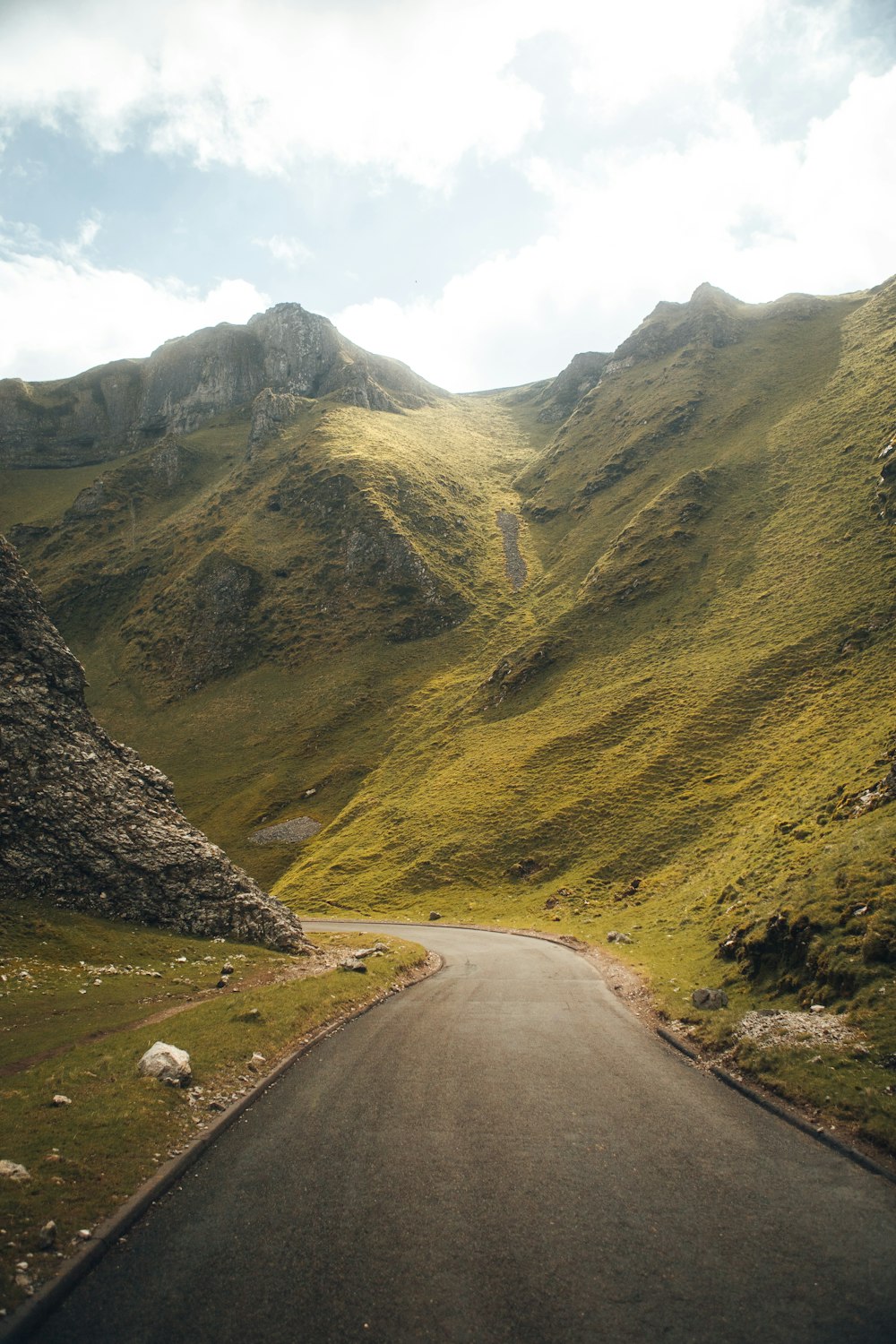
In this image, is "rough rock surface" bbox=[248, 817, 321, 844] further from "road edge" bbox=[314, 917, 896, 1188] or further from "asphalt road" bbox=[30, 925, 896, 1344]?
"asphalt road" bbox=[30, 925, 896, 1344]

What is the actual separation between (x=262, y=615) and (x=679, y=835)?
100 meters

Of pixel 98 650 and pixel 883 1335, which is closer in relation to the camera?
pixel 883 1335

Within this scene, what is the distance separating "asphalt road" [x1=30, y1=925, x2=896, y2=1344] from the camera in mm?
6816

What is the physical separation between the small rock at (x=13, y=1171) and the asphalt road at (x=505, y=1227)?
82.3 inches

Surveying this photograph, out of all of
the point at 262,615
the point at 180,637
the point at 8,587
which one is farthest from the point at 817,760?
the point at 180,637

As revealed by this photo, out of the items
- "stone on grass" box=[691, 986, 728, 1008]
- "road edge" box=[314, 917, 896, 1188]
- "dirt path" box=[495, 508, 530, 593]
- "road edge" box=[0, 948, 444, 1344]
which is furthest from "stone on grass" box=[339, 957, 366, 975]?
"dirt path" box=[495, 508, 530, 593]

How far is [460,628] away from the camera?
116 m

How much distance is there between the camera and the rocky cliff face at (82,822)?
1021 inches

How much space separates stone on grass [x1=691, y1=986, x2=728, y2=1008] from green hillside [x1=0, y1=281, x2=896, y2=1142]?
591mm

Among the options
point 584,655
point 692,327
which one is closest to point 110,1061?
point 584,655

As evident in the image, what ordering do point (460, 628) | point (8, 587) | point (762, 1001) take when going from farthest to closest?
point (460, 628)
point (8, 587)
point (762, 1001)

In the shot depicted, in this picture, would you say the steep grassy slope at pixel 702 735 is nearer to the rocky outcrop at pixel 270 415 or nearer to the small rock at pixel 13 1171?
the small rock at pixel 13 1171

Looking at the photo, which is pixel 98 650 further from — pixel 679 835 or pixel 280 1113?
pixel 280 1113

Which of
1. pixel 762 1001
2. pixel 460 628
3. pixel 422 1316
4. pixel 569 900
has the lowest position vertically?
pixel 569 900
